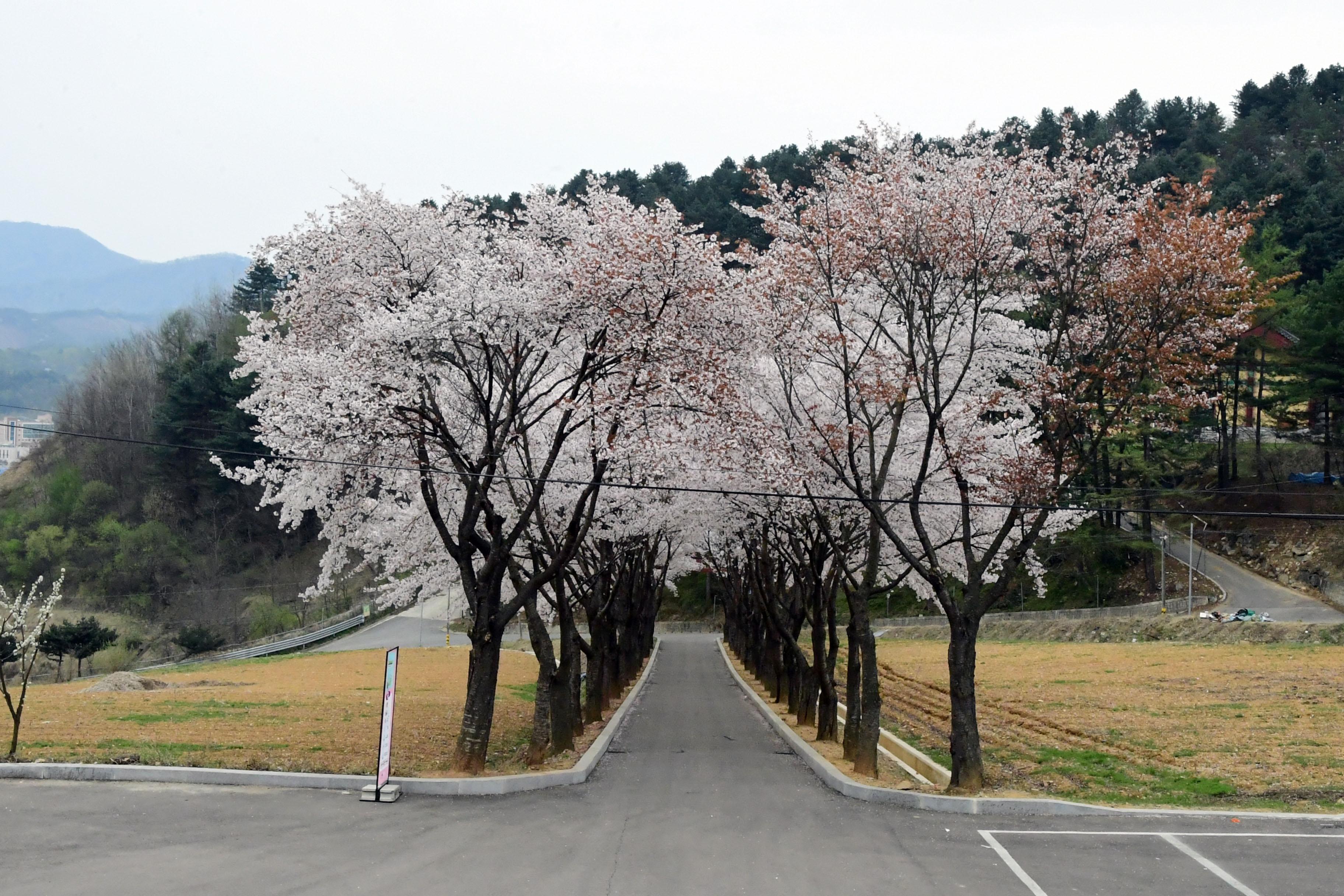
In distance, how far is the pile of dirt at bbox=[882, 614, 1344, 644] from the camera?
1629 inches

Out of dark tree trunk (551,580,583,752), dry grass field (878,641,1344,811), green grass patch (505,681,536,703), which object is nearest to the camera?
dry grass field (878,641,1344,811)

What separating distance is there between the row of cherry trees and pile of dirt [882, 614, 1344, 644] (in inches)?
1118

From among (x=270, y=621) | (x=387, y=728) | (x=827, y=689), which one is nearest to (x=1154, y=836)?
(x=827, y=689)

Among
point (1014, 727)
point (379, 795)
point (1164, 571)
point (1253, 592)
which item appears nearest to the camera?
point (379, 795)

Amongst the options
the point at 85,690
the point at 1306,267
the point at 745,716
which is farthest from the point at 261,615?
the point at 1306,267

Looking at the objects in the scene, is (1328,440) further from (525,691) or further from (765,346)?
(765,346)

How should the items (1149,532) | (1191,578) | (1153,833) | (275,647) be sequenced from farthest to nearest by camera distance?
1. (275,647)
2. (1149,532)
3. (1191,578)
4. (1153,833)

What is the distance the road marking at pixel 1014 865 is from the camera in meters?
10.1

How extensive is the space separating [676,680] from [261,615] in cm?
4314

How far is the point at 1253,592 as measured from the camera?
53844 mm

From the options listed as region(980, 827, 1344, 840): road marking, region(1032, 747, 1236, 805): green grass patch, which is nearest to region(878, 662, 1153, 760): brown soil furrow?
region(1032, 747, 1236, 805): green grass patch

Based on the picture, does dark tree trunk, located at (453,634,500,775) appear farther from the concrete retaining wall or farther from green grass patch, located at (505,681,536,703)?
the concrete retaining wall

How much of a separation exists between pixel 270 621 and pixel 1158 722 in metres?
63.1

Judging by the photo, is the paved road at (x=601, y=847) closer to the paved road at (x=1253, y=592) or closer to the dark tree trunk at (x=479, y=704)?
the dark tree trunk at (x=479, y=704)
